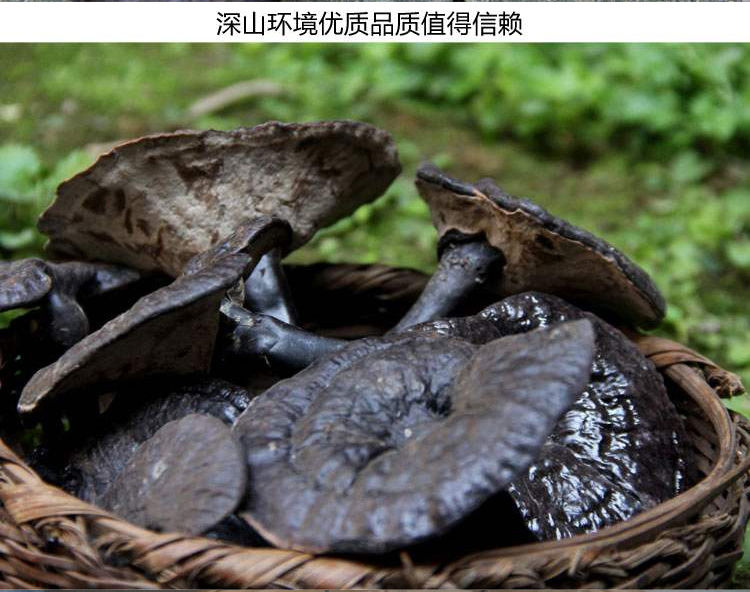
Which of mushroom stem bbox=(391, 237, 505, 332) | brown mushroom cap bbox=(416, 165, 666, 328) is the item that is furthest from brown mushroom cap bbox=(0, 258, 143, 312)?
brown mushroom cap bbox=(416, 165, 666, 328)

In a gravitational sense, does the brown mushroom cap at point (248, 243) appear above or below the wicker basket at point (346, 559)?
above

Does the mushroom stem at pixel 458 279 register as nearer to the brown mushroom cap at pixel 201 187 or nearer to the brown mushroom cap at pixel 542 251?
the brown mushroom cap at pixel 542 251

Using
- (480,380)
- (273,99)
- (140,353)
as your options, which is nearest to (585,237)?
(480,380)

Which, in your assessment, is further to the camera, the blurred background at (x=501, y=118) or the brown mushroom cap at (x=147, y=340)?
the blurred background at (x=501, y=118)

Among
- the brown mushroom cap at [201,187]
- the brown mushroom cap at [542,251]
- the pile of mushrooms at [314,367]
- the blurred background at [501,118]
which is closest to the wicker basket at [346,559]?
the pile of mushrooms at [314,367]

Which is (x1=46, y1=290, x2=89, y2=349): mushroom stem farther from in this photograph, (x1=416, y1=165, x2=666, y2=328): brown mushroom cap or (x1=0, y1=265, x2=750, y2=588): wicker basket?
(x1=416, y1=165, x2=666, y2=328): brown mushroom cap
